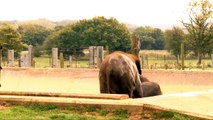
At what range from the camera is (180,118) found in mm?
6074

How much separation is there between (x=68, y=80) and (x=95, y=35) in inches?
2136

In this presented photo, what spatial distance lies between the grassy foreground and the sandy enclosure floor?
6.42 m

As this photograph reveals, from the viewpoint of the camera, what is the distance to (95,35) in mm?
68375

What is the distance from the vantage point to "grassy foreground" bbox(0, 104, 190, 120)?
6371 millimetres

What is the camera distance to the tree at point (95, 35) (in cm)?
6694

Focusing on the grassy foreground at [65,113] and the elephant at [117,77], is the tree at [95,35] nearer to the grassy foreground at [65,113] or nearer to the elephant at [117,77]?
the elephant at [117,77]

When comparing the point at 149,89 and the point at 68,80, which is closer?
the point at 149,89

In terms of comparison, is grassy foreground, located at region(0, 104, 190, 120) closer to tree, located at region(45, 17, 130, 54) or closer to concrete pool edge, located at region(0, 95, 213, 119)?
concrete pool edge, located at region(0, 95, 213, 119)

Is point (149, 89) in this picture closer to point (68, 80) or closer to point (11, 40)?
point (68, 80)

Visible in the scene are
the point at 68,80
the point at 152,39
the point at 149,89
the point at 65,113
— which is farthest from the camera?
the point at 152,39

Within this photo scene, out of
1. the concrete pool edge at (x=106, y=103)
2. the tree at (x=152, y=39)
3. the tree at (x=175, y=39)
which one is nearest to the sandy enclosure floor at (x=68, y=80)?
the concrete pool edge at (x=106, y=103)

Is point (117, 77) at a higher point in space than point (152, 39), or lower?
lower

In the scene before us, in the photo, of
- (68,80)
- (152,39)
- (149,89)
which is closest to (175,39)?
(152,39)

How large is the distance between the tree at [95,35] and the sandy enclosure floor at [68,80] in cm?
5046
